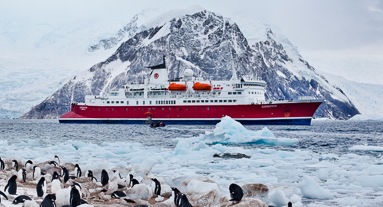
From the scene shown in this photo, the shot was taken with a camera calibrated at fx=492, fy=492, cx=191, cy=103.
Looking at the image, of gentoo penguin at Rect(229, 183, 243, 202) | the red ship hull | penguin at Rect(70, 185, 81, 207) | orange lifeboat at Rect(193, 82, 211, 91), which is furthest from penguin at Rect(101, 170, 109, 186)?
orange lifeboat at Rect(193, 82, 211, 91)

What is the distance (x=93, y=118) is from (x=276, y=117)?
25.8 m

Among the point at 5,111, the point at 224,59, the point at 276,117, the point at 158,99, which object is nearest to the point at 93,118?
the point at 158,99

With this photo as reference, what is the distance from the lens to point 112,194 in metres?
10.7

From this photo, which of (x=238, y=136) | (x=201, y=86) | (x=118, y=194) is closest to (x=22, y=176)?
(x=118, y=194)

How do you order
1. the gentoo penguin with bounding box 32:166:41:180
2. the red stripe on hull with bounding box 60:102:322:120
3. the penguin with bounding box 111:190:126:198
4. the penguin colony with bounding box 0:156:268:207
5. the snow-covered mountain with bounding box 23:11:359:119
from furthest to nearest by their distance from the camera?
the snow-covered mountain with bounding box 23:11:359:119
the red stripe on hull with bounding box 60:102:322:120
the gentoo penguin with bounding box 32:166:41:180
the penguin with bounding box 111:190:126:198
the penguin colony with bounding box 0:156:268:207

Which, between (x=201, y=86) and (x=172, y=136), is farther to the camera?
(x=201, y=86)

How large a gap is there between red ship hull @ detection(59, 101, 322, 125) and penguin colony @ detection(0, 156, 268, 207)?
47.7 metres

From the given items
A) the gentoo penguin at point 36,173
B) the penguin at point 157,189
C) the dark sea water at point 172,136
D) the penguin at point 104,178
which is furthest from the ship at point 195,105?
the penguin at point 157,189

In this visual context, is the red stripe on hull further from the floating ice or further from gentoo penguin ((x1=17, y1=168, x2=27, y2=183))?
gentoo penguin ((x1=17, y1=168, x2=27, y2=183))

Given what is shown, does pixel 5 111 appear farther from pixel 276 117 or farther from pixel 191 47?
pixel 276 117

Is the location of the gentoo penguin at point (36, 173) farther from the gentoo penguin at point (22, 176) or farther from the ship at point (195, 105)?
the ship at point (195, 105)

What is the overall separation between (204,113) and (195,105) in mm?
1634

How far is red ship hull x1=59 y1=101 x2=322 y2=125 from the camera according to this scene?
59750mm

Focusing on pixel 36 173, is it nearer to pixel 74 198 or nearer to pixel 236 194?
pixel 74 198
